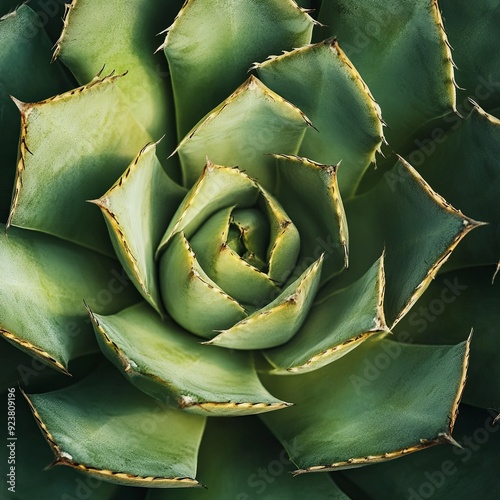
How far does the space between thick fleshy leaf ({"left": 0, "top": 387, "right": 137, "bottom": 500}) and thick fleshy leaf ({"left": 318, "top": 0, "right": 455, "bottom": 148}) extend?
820 millimetres

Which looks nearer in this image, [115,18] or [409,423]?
[409,423]

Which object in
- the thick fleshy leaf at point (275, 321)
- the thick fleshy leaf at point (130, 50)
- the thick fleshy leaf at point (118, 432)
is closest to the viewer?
the thick fleshy leaf at point (118, 432)

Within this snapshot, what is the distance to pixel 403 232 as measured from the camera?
1236mm

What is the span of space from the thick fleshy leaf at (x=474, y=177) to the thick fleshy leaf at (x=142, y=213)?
0.49m

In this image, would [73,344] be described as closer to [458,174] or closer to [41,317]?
[41,317]

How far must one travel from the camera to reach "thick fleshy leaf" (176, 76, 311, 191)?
1.21m

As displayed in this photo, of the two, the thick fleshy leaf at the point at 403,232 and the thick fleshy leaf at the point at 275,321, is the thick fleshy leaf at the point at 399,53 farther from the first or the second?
the thick fleshy leaf at the point at 275,321

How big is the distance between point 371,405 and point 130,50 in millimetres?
756

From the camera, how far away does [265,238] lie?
4.38 ft

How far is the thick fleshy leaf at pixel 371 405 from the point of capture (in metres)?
1.05

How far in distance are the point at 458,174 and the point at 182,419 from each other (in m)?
0.64

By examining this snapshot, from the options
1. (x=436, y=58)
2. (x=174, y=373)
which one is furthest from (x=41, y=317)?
(x=436, y=58)

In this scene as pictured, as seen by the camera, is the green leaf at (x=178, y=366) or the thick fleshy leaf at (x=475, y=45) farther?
the thick fleshy leaf at (x=475, y=45)

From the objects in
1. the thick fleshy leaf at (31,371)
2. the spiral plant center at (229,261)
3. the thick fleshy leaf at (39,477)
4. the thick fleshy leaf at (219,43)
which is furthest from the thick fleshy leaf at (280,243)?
the thick fleshy leaf at (39,477)
